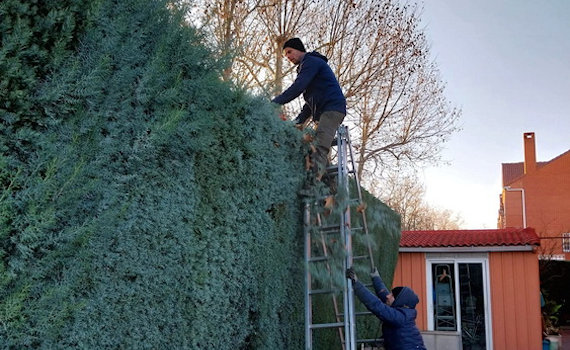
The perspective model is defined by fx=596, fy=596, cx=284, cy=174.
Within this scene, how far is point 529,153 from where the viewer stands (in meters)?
36.8

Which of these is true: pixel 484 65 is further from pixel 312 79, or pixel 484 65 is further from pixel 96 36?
pixel 96 36

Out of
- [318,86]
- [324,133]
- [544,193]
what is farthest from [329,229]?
[544,193]

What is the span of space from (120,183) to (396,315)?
328 centimetres

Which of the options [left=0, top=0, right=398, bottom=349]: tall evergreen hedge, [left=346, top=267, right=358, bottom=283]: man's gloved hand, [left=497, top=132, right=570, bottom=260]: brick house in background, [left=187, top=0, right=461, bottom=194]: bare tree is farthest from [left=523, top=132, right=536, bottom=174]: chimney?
[left=0, top=0, right=398, bottom=349]: tall evergreen hedge

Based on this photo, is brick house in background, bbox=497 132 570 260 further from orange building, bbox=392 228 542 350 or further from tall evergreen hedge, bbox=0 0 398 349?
tall evergreen hedge, bbox=0 0 398 349

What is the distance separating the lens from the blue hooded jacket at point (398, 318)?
17.7 feet

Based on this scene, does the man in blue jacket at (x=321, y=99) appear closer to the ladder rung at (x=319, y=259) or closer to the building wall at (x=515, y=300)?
the ladder rung at (x=319, y=259)

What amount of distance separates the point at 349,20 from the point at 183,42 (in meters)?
13.9

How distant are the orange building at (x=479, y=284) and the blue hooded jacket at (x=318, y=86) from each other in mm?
9207

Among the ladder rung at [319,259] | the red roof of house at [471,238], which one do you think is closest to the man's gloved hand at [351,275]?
the ladder rung at [319,259]

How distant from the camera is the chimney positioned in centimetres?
3681

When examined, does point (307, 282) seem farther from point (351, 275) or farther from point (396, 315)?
point (396, 315)

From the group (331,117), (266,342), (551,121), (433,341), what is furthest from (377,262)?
(551,121)

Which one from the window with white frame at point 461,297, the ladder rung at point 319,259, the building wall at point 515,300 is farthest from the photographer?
the window with white frame at point 461,297
